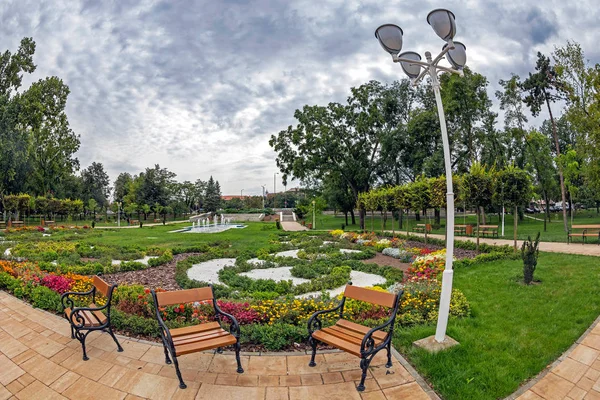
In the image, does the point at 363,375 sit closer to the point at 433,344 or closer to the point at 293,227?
the point at 433,344

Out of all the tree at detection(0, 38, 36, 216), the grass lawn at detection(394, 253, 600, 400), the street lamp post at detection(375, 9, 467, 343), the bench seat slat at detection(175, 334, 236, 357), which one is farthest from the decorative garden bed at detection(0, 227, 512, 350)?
the tree at detection(0, 38, 36, 216)

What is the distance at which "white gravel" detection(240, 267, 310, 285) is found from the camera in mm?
9922

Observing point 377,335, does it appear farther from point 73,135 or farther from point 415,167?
point 73,135

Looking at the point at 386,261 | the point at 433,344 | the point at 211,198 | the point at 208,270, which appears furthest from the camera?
the point at 211,198

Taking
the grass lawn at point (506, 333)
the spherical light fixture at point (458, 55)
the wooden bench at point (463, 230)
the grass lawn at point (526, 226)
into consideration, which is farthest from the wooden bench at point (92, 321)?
the wooden bench at point (463, 230)

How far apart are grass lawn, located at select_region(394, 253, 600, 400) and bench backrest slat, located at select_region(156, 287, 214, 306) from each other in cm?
254

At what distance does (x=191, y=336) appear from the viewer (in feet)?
12.9

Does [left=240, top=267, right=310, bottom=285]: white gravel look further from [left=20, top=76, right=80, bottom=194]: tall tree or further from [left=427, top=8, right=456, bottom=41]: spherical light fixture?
[left=20, top=76, right=80, bottom=194]: tall tree

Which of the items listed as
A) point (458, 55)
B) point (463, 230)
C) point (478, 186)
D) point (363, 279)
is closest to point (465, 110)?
point (463, 230)

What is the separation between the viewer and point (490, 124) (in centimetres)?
2820

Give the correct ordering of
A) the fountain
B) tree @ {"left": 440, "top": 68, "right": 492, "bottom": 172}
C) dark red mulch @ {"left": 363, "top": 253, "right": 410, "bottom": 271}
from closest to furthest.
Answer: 1. dark red mulch @ {"left": 363, "top": 253, "right": 410, "bottom": 271}
2. tree @ {"left": 440, "top": 68, "right": 492, "bottom": 172}
3. the fountain

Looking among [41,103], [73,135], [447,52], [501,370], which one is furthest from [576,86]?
[73,135]

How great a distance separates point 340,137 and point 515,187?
1807 centimetres

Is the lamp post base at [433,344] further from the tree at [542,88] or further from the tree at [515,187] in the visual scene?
the tree at [542,88]
